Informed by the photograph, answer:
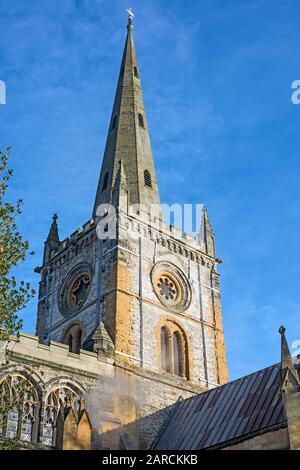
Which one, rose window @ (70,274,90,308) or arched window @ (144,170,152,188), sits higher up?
arched window @ (144,170,152,188)

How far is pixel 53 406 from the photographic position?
84.1 feet

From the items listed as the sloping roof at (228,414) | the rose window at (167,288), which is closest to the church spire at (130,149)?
the rose window at (167,288)

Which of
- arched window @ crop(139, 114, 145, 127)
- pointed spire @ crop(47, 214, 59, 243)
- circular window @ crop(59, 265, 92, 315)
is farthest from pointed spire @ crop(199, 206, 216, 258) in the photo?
pointed spire @ crop(47, 214, 59, 243)

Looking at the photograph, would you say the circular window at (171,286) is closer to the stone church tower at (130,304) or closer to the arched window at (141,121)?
the stone church tower at (130,304)

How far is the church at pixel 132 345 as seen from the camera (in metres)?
23.6

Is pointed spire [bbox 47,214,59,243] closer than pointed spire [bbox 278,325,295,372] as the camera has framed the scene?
No

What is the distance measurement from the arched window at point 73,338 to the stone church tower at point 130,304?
71 millimetres

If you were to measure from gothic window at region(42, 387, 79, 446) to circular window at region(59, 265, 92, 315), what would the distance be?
7.28 m

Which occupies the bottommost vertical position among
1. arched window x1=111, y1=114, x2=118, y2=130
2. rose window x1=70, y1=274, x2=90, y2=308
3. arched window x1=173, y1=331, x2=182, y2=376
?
arched window x1=173, y1=331, x2=182, y2=376

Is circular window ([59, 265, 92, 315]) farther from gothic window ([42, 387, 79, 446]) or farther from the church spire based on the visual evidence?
gothic window ([42, 387, 79, 446])

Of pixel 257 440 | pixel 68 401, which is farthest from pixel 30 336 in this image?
pixel 257 440

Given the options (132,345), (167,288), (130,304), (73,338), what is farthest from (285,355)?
(73,338)

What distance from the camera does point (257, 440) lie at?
2023 centimetres

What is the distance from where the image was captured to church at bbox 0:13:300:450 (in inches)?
928
